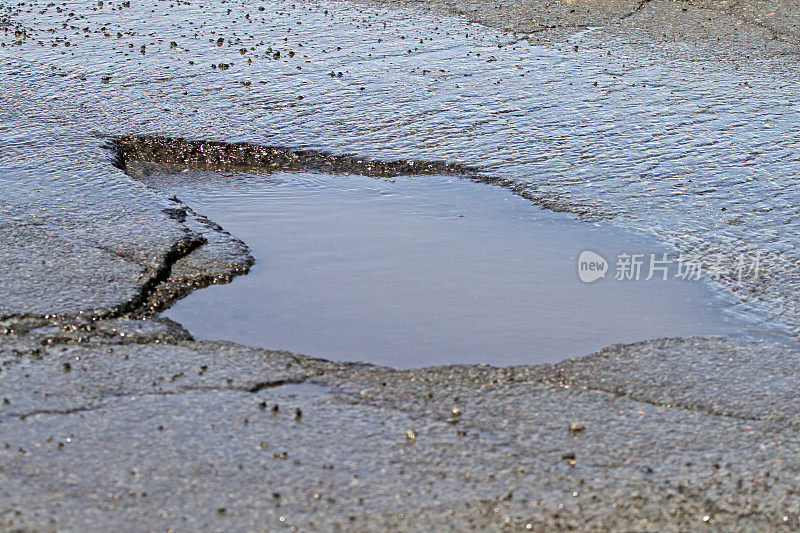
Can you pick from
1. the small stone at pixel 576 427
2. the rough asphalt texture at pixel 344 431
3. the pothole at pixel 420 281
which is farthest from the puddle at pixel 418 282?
the small stone at pixel 576 427

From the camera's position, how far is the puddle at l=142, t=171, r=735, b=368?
15.4 feet

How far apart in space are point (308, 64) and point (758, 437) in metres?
6.53

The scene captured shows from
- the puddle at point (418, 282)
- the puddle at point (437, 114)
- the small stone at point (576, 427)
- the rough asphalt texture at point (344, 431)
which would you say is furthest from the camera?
the puddle at point (437, 114)

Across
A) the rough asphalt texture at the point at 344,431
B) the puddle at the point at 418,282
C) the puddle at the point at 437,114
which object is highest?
the puddle at the point at 437,114

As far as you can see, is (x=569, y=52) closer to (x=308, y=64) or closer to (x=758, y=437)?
(x=308, y=64)

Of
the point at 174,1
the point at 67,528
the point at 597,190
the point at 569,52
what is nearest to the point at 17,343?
the point at 67,528

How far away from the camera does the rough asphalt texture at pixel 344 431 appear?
335 cm

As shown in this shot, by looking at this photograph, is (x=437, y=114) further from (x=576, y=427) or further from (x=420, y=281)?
(x=576, y=427)

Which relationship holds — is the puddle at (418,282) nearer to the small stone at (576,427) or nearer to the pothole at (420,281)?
the pothole at (420,281)

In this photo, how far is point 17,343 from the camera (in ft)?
14.5

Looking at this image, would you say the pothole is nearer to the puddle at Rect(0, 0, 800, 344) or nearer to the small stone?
the puddle at Rect(0, 0, 800, 344)

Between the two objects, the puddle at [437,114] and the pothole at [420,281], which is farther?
the puddle at [437,114]

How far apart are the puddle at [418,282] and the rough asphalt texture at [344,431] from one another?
223 mm

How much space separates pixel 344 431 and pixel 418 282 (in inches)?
64.6
